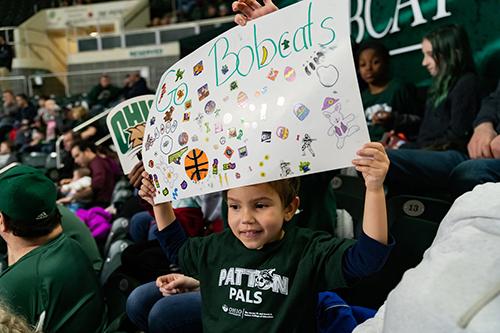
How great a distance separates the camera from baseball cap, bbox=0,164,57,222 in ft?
4.71

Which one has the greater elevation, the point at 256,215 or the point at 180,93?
the point at 180,93

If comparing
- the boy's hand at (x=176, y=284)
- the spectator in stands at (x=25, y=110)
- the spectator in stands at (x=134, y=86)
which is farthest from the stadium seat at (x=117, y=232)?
the spectator in stands at (x=25, y=110)

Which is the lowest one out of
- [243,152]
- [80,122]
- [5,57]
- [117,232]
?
[117,232]

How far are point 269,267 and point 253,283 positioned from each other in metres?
0.05

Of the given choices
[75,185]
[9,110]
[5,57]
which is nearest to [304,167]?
[75,185]

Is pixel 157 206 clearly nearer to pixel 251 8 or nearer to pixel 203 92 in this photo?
pixel 203 92

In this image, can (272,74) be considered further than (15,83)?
No

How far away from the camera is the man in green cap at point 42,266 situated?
1.36m

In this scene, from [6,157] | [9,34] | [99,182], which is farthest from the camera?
[9,34]

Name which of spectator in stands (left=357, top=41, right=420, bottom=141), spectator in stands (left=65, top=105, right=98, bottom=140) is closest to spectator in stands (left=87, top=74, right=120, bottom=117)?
spectator in stands (left=65, top=105, right=98, bottom=140)

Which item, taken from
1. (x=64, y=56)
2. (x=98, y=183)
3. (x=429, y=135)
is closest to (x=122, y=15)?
(x=64, y=56)

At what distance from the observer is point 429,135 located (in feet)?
7.43

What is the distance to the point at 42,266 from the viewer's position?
4.57 feet

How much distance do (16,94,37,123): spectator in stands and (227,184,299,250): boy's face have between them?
327 inches
